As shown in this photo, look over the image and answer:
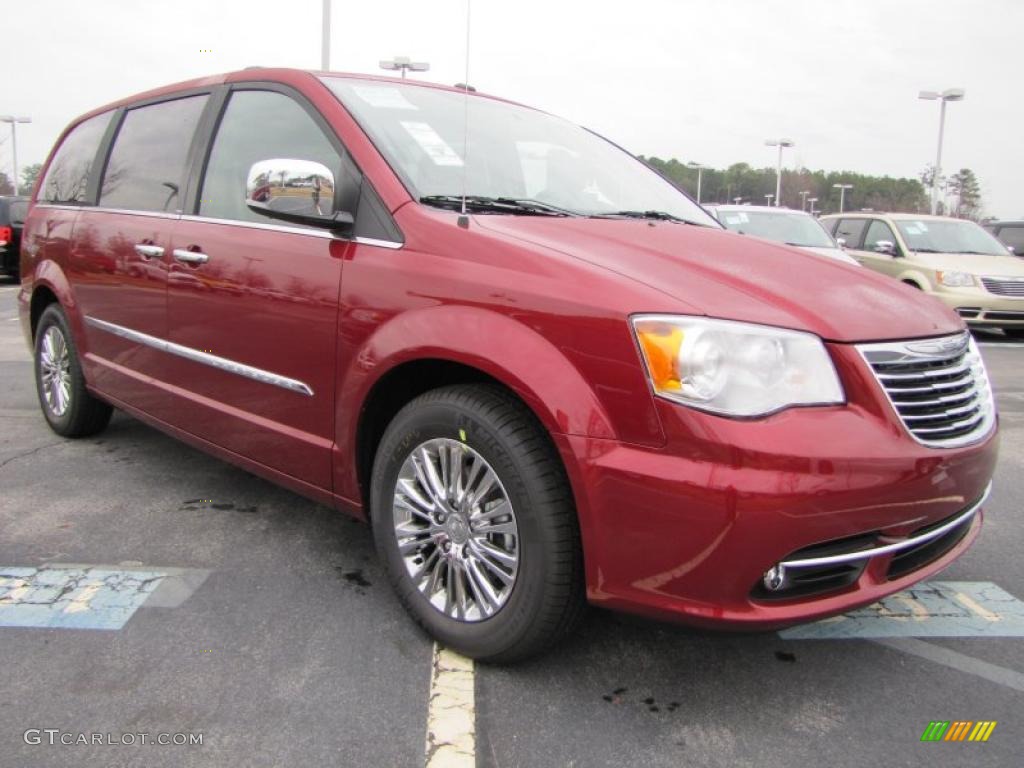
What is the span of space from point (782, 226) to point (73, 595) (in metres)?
9.10

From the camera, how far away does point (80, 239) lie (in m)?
4.02

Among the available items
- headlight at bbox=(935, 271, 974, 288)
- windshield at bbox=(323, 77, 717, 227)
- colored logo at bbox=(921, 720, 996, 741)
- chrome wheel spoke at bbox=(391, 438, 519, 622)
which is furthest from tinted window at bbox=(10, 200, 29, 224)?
colored logo at bbox=(921, 720, 996, 741)

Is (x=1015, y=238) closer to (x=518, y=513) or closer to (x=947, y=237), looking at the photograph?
(x=947, y=237)

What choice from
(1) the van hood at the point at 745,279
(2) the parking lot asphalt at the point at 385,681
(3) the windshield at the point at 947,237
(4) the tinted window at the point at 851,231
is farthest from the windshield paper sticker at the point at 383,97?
(4) the tinted window at the point at 851,231

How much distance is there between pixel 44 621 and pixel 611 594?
1.80 metres

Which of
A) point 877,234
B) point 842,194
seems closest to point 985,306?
point 877,234

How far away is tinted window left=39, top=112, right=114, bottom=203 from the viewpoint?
4.28m

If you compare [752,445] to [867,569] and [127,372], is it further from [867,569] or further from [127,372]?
[127,372]

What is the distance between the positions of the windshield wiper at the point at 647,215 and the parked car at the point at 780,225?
6.70 meters

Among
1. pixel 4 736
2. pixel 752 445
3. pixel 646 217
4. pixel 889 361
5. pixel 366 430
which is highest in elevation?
pixel 646 217

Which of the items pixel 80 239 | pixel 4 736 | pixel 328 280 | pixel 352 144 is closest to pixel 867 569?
pixel 328 280

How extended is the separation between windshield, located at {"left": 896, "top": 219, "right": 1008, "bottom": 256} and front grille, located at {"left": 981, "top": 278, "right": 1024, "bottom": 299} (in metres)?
0.84

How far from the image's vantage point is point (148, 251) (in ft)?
11.2
